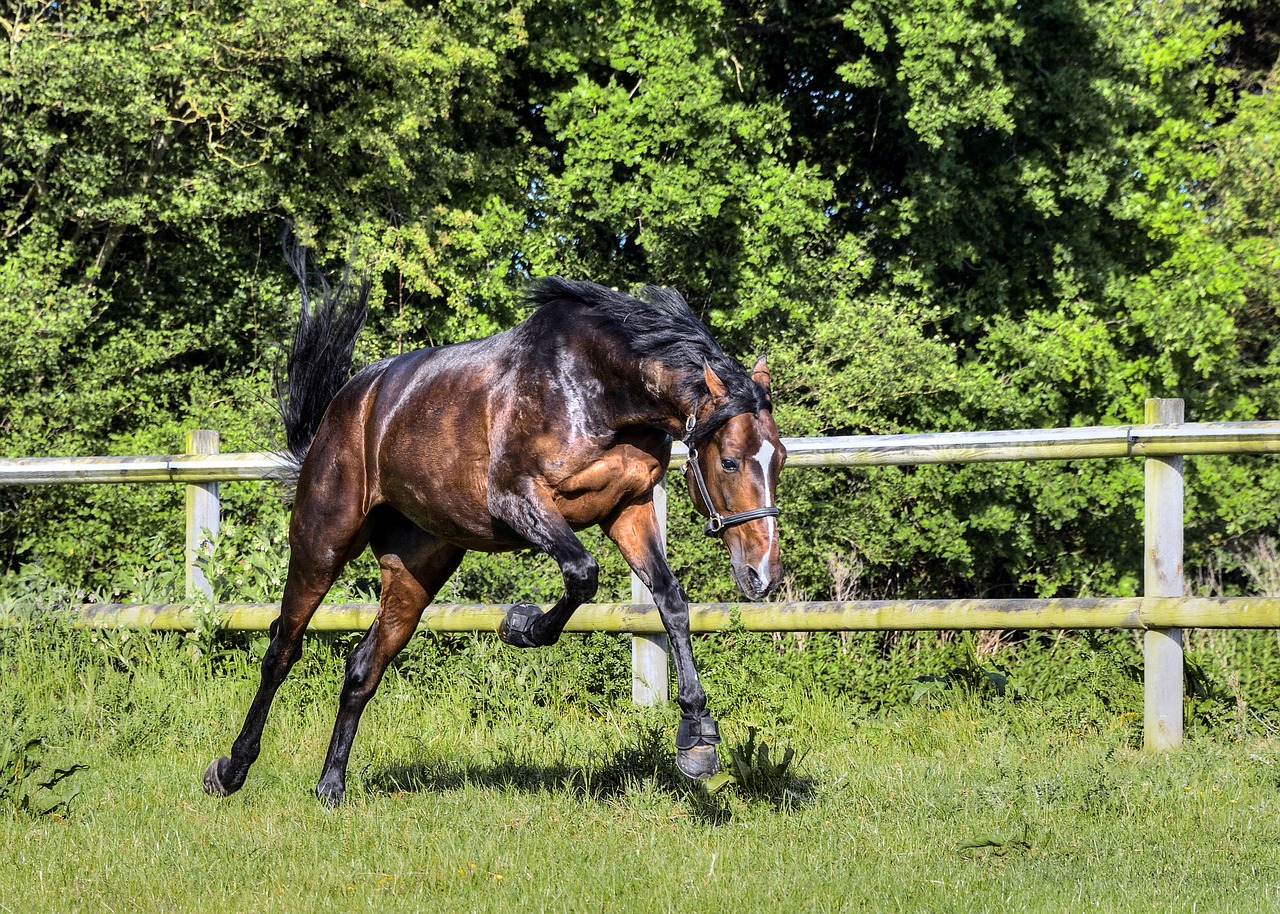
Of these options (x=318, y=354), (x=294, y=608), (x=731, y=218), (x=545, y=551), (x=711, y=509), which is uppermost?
(x=731, y=218)

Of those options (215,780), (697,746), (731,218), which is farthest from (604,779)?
(731,218)

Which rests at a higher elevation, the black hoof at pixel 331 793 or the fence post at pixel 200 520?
the fence post at pixel 200 520

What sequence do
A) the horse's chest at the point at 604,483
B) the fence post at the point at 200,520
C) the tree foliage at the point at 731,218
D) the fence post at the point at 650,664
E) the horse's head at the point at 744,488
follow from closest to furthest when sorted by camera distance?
the horse's head at the point at 744,488 < the horse's chest at the point at 604,483 < the fence post at the point at 650,664 < the fence post at the point at 200,520 < the tree foliage at the point at 731,218

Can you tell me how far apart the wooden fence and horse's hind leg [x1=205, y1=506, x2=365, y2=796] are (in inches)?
29.4

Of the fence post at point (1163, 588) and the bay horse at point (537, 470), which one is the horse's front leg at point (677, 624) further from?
the fence post at point (1163, 588)

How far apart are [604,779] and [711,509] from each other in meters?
1.48

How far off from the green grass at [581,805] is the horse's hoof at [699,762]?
23cm

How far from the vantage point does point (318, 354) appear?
20.2ft

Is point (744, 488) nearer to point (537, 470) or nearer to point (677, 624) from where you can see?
point (677, 624)

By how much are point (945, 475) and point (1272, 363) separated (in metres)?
5.06

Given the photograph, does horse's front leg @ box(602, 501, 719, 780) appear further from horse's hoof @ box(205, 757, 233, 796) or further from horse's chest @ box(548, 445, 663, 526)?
horse's hoof @ box(205, 757, 233, 796)

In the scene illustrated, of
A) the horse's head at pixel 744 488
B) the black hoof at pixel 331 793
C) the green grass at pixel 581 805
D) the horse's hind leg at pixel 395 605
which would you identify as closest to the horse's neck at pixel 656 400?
the horse's head at pixel 744 488

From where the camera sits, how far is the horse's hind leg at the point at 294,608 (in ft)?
18.2

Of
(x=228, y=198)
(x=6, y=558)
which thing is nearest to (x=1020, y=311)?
(x=228, y=198)
